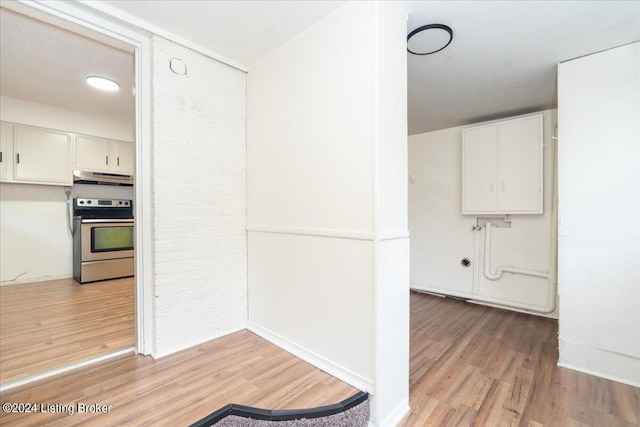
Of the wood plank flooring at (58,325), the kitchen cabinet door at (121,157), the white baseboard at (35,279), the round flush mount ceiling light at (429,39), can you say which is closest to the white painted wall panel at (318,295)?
the wood plank flooring at (58,325)

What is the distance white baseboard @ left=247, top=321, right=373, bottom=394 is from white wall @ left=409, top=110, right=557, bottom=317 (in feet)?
8.82

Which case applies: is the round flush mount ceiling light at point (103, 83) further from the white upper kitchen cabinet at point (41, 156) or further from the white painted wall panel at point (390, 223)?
the white painted wall panel at point (390, 223)

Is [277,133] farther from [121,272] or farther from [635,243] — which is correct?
[121,272]

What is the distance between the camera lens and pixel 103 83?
2.81 meters

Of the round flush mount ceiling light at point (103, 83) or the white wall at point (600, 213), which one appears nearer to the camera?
the white wall at point (600, 213)

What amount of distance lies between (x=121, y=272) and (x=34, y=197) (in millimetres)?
1469

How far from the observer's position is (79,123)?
3.88 meters

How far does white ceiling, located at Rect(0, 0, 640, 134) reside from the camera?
167cm

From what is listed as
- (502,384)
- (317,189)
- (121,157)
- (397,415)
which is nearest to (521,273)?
(502,384)

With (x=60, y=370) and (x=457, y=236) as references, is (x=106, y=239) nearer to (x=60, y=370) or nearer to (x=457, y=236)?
(x=60, y=370)

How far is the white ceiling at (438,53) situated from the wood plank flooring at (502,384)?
94.3 inches

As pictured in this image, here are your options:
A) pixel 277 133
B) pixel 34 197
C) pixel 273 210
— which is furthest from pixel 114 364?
pixel 34 197

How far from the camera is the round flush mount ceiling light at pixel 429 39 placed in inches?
71.1

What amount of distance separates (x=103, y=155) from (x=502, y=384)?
5399 mm
